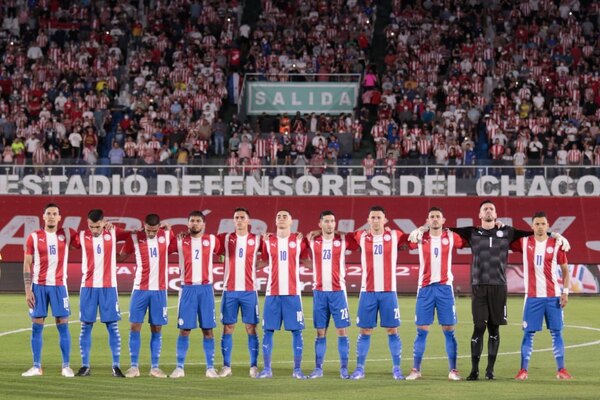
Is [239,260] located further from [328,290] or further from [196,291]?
[328,290]

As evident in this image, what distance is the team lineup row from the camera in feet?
56.7

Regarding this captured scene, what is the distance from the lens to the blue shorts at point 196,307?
57.5 ft

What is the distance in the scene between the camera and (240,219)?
698 inches

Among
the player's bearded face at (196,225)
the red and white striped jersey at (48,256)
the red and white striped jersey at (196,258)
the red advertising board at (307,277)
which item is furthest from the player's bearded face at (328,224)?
the red advertising board at (307,277)

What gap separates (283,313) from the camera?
1761 centimetres

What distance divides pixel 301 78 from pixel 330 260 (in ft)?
87.0

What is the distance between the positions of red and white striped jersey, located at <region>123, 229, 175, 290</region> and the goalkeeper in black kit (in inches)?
138

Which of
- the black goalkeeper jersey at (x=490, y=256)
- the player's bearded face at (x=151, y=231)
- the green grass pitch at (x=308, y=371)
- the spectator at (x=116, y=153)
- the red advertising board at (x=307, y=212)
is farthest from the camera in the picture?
the spectator at (x=116, y=153)

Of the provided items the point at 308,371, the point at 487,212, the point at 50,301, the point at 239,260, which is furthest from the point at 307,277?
the point at 487,212

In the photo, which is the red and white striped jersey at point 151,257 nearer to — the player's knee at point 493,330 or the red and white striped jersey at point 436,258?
the red and white striped jersey at point 436,258

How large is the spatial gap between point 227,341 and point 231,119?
83.8 feet

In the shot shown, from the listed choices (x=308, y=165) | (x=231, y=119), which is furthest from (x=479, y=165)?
(x=231, y=119)

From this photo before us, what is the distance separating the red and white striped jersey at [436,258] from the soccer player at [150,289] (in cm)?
360

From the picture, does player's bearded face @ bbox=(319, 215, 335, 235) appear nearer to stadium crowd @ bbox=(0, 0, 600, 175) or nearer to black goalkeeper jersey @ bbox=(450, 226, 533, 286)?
black goalkeeper jersey @ bbox=(450, 226, 533, 286)
